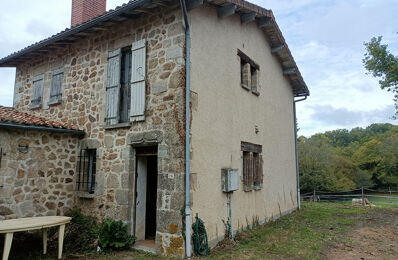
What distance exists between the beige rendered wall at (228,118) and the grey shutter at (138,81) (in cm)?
114

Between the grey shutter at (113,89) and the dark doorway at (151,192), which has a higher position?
the grey shutter at (113,89)

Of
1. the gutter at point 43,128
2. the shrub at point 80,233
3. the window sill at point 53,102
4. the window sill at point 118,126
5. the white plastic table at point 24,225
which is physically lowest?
the shrub at point 80,233

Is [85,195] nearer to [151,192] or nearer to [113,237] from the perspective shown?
[113,237]

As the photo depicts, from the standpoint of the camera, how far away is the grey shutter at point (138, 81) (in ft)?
19.5

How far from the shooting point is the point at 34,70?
8977mm

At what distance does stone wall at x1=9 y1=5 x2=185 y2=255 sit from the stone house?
2 cm

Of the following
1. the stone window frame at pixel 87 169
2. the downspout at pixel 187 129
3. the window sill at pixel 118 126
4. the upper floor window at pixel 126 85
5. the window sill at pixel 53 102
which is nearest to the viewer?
the downspout at pixel 187 129

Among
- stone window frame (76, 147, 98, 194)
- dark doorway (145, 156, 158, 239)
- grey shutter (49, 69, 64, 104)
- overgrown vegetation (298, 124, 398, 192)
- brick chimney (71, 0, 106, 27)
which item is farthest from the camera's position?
overgrown vegetation (298, 124, 398, 192)

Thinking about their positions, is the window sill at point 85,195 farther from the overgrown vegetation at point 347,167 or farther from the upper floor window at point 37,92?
the overgrown vegetation at point 347,167

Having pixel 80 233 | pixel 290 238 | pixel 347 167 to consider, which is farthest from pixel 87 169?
pixel 347 167

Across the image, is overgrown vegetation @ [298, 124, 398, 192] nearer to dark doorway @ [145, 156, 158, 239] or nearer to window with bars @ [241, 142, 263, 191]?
window with bars @ [241, 142, 263, 191]

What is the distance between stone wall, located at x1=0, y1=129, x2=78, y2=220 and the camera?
5.90m

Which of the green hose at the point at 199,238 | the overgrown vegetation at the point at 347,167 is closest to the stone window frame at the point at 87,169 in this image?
the green hose at the point at 199,238

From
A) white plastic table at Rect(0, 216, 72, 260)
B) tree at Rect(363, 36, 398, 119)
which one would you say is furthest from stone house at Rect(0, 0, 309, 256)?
tree at Rect(363, 36, 398, 119)
